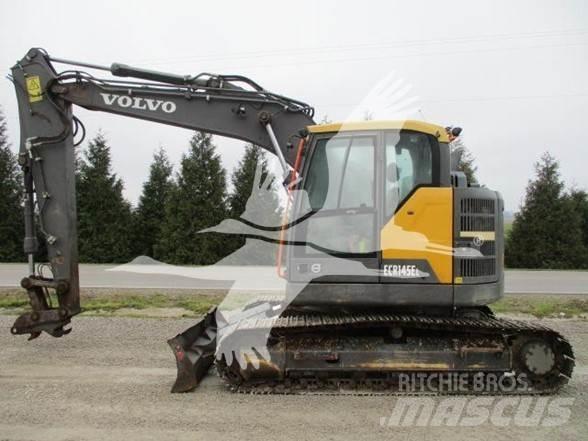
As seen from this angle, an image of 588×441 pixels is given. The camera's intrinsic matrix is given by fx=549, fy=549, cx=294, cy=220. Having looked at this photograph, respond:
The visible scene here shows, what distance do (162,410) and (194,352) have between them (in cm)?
96

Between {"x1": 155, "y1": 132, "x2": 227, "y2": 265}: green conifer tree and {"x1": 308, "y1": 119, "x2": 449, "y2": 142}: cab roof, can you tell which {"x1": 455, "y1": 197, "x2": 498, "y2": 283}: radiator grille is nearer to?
{"x1": 308, "y1": 119, "x2": 449, "y2": 142}: cab roof

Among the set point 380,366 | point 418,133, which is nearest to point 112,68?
point 418,133

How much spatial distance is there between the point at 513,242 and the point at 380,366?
69.4ft

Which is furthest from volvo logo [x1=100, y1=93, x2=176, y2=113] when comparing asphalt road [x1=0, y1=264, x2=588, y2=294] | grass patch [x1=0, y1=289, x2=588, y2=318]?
asphalt road [x1=0, y1=264, x2=588, y2=294]

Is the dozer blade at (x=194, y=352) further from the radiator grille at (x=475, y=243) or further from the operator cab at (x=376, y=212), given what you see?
the radiator grille at (x=475, y=243)

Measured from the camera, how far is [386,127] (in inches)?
211

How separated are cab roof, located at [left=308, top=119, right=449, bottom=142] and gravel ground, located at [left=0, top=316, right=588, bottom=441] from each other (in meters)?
2.59

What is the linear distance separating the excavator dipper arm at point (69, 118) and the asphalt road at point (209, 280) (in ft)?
19.0

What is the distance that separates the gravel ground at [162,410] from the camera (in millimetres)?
4391

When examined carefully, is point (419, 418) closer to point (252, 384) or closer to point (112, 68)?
point (252, 384)

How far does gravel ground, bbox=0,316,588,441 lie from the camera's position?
4.39m

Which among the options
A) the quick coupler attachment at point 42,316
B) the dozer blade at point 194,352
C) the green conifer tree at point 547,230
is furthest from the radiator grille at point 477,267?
the green conifer tree at point 547,230

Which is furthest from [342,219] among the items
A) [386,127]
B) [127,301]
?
[127,301]

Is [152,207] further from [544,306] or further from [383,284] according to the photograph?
[383,284]
